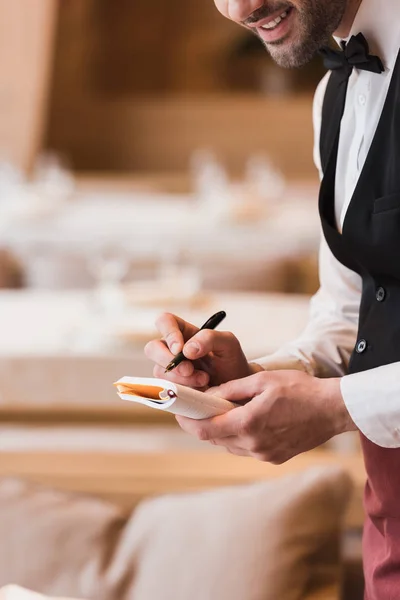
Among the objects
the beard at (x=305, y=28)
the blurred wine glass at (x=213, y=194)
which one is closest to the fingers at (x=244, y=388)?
the beard at (x=305, y=28)

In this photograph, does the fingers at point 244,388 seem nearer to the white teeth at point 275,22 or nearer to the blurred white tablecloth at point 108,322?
the white teeth at point 275,22

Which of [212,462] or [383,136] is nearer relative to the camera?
[383,136]

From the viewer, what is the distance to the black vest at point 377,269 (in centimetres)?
135

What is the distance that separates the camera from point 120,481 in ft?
7.04

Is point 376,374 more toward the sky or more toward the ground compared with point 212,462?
more toward the sky

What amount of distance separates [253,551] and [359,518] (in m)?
0.36

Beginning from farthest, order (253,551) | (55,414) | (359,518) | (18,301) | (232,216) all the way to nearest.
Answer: (232,216) → (18,301) → (55,414) → (359,518) → (253,551)

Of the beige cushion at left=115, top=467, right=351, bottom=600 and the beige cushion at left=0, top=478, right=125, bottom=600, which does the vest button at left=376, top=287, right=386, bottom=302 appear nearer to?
the beige cushion at left=115, top=467, right=351, bottom=600

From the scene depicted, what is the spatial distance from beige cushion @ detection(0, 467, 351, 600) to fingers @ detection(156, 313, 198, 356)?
1.63 feet

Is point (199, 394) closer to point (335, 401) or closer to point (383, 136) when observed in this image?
point (335, 401)

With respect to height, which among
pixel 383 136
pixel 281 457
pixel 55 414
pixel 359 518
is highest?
pixel 383 136

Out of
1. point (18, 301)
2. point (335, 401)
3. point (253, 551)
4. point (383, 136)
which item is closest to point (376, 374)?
point (335, 401)

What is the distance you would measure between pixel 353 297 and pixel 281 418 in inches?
15.7

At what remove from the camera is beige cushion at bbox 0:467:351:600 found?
5.90 feet
